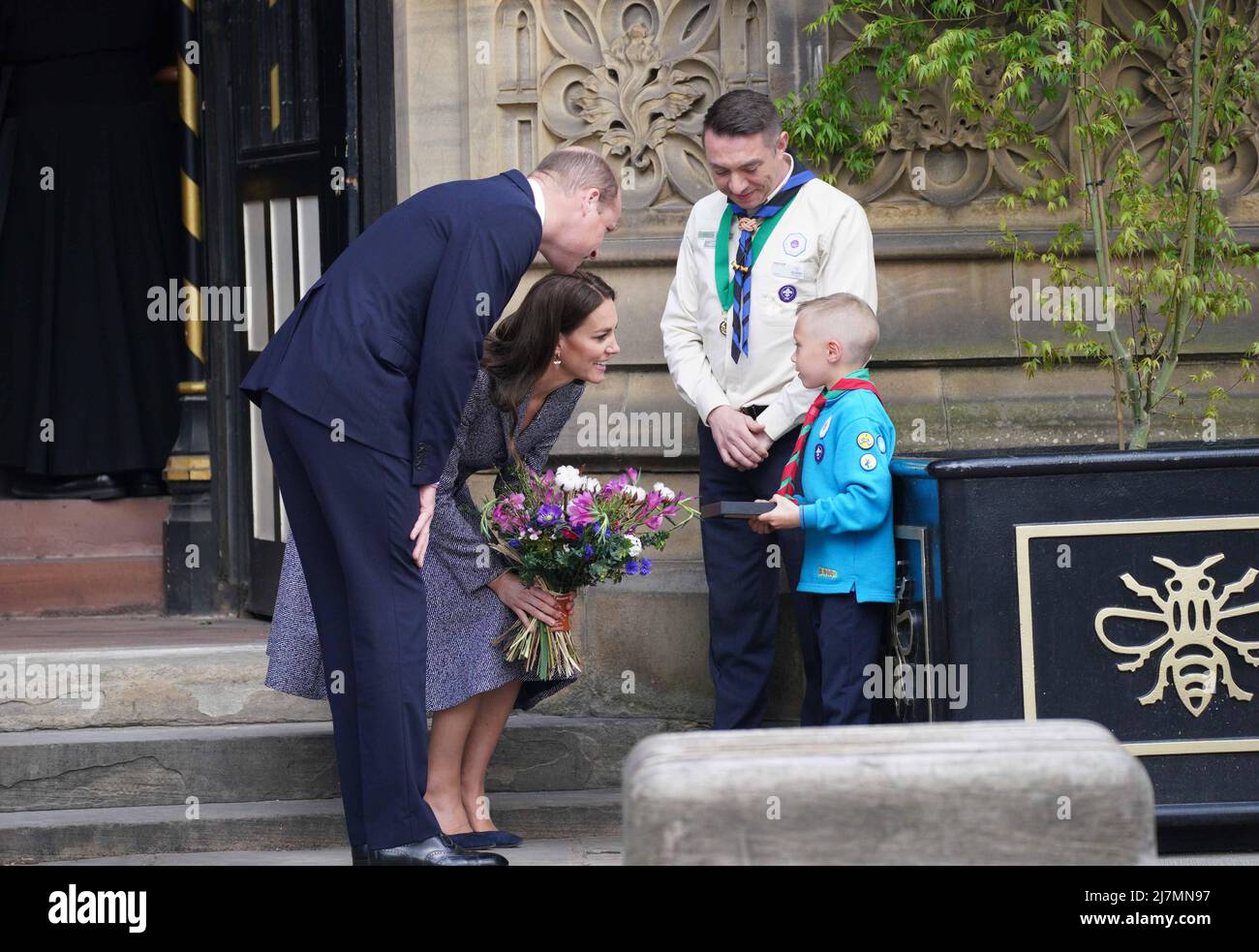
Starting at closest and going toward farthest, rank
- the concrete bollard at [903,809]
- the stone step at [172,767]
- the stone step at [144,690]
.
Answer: the concrete bollard at [903,809] → the stone step at [172,767] → the stone step at [144,690]

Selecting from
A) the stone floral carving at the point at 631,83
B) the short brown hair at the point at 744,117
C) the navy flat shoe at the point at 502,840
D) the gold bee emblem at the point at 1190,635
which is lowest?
the navy flat shoe at the point at 502,840

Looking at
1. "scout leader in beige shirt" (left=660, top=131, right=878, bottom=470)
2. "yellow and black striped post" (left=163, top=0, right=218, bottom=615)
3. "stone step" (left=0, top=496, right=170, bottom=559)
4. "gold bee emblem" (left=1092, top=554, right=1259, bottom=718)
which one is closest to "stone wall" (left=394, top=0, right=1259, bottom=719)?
"scout leader in beige shirt" (left=660, top=131, right=878, bottom=470)

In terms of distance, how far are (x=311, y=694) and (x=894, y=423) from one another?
2231 millimetres

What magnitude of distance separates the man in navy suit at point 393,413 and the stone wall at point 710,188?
5.42 feet

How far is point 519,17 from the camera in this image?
20.1 feet

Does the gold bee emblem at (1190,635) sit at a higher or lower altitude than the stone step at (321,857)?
higher

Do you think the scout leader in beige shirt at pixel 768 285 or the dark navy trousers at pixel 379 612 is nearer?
the dark navy trousers at pixel 379 612

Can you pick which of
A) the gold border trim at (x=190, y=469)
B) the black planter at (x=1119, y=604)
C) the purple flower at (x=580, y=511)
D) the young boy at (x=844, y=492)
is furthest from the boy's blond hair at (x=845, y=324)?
the gold border trim at (x=190, y=469)

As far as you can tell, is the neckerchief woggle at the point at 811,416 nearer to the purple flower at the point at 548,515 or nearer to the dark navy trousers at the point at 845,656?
the dark navy trousers at the point at 845,656

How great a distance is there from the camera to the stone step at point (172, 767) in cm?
532

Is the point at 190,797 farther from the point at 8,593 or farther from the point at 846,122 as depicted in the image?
the point at 846,122

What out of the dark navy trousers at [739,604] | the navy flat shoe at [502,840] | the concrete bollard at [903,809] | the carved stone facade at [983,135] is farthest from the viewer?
the carved stone facade at [983,135]

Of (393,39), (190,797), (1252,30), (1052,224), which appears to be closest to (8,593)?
(190,797)

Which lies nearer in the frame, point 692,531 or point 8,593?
point 692,531
